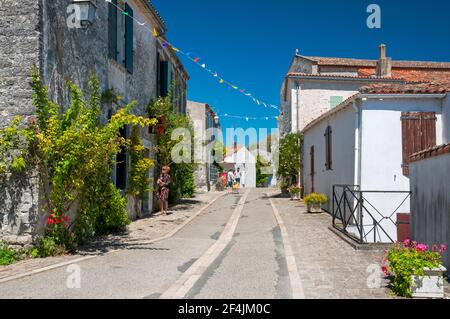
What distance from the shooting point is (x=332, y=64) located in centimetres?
2983

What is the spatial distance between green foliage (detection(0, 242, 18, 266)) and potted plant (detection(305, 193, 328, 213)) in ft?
34.7

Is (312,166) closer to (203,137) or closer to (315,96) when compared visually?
(315,96)

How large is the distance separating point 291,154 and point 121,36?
41.7 feet

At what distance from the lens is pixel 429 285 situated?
5957 mm

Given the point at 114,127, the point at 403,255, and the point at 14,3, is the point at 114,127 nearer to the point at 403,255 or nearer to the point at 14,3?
the point at 14,3

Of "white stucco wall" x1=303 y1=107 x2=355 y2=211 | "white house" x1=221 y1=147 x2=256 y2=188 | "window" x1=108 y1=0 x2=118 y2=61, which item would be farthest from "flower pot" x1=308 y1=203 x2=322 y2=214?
"white house" x1=221 y1=147 x2=256 y2=188

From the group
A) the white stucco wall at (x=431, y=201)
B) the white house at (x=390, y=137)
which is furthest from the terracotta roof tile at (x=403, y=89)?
the white stucco wall at (x=431, y=201)

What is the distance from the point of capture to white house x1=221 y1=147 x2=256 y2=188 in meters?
49.2

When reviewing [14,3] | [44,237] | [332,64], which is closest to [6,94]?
[14,3]

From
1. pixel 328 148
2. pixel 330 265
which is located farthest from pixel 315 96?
pixel 330 265

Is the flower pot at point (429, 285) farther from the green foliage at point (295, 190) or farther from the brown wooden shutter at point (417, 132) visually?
the green foliage at point (295, 190)

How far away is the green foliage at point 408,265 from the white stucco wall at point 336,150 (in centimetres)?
683

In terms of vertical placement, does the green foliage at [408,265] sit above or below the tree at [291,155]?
below

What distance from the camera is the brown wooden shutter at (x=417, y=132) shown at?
1233cm
